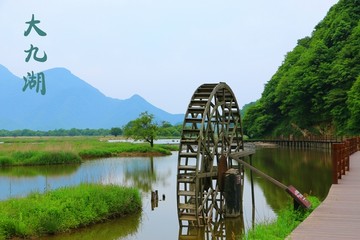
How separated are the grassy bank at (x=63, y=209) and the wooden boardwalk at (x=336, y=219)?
817 cm

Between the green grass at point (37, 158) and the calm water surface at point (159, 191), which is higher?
the green grass at point (37, 158)

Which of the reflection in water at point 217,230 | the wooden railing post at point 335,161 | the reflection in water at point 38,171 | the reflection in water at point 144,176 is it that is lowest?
the reflection in water at point 217,230

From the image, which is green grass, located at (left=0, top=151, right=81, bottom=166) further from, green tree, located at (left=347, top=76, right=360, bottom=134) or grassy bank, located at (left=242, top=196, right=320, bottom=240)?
grassy bank, located at (left=242, top=196, right=320, bottom=240)

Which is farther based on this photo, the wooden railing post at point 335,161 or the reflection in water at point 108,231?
the wooden railing post at point 335,161

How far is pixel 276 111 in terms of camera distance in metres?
89.2

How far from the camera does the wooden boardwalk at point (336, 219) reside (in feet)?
30.4

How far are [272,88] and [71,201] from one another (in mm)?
80762

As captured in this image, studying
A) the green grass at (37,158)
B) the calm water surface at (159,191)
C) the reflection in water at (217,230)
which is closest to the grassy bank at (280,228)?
the calm water surface at (159,191)

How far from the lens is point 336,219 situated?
1086 centimetres

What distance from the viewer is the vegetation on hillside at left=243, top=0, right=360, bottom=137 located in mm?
56062

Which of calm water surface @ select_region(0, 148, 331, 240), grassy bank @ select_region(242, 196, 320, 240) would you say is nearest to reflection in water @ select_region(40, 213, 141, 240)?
calm water surface @ select_region(0, 148, 331, 240)

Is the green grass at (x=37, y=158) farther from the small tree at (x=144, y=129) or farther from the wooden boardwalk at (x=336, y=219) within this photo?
the wooden boardwalk at (x=336, y=219)

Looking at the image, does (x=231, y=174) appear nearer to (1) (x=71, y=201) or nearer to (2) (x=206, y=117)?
(2) (x=206, y=117)

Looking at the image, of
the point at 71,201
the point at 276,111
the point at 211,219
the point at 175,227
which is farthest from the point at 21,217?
the point at 276,111
